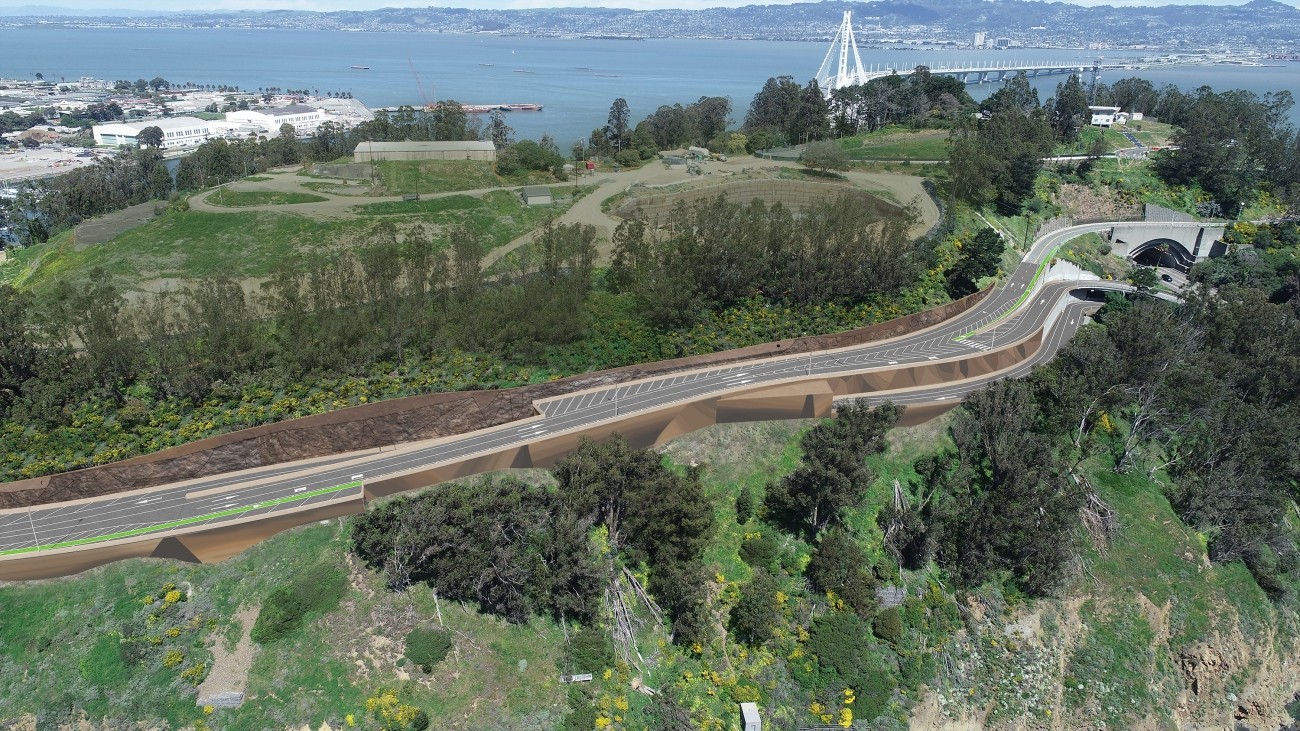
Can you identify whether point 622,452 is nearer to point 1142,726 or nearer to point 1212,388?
point 1142,726

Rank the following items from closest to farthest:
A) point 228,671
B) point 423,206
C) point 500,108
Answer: point 228,671 < point 423,206 < point 500,108

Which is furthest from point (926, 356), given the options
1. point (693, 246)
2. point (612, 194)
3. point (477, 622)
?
point (612, 194)

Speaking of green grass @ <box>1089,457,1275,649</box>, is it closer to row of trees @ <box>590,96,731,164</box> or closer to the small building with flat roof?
the small building with flat roof

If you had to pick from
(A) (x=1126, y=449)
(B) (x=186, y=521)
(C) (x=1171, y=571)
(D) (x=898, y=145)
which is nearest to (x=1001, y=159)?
(D) (x=898, y=145)

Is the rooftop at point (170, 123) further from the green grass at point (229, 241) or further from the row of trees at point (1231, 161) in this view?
the row of trees at point (1231, 161)

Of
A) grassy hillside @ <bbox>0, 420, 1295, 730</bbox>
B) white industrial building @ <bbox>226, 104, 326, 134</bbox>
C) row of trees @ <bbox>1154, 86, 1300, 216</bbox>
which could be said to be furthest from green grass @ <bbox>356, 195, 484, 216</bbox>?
→ white industrial building @ <bbox>226, 104, 326, 134</bbox>

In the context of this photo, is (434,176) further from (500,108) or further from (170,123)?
(170,123)
